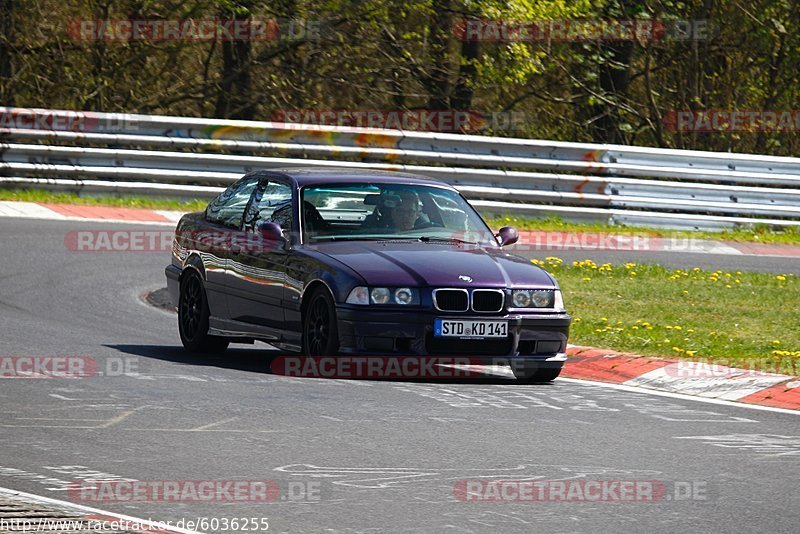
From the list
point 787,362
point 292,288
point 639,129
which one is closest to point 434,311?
point 292,288

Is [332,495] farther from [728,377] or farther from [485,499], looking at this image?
[728,377]

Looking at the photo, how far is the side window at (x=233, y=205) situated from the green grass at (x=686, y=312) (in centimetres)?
281

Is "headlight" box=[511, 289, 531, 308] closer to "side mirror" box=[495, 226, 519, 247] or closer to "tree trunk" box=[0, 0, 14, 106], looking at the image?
"side mirror" box=[495, 226, 519, 247]

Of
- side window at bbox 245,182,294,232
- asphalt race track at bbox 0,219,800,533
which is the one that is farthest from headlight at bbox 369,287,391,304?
side window at bbox 245,182,294,232

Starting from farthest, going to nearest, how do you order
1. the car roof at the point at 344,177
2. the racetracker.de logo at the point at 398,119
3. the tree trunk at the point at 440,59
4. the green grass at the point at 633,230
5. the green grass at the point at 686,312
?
the racetracker.de logo at the point at 398,119 → the tree trunk at the point at 440,59 → the green grass at the point at 633,230 → the green grass at the point at 686,312 → the car roof at the point at 344,177

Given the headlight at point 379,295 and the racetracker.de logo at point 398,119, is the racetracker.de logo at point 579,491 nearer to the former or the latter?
the headlight at point 379,295

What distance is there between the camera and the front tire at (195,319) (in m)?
11.8

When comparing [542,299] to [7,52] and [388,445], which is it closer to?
[388,445]

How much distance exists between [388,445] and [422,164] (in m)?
13.9

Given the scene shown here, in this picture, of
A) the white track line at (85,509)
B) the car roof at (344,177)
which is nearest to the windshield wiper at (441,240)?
the car roof at (344,177)

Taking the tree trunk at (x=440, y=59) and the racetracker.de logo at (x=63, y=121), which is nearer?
the racetracker.de logo at (x=63, y=121)

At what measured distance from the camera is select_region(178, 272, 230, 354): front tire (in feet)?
38.5

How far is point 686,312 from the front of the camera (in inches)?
553

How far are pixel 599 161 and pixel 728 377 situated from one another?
11.1m
